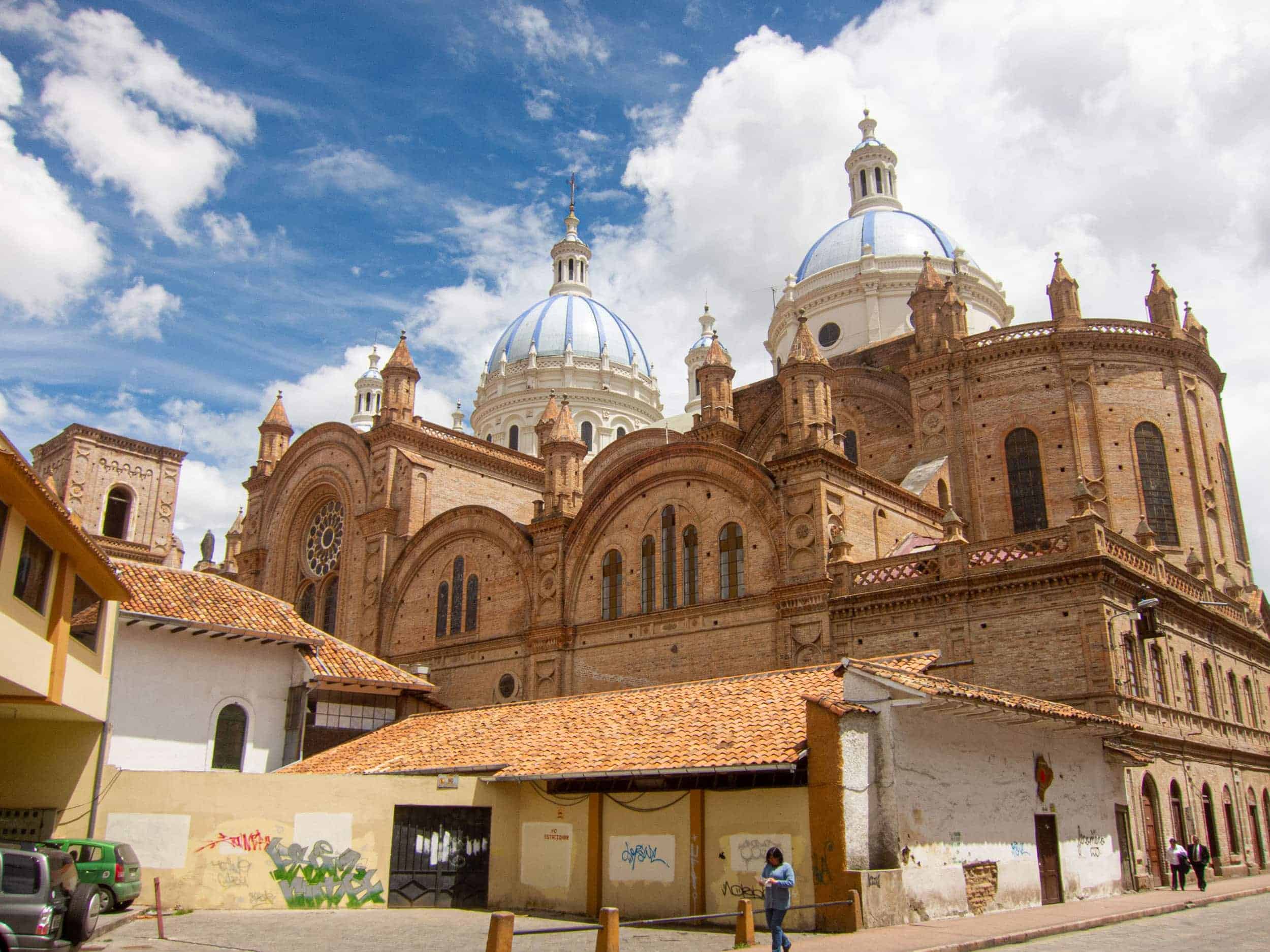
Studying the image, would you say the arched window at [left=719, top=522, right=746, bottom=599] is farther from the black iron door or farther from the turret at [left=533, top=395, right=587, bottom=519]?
the black iron door

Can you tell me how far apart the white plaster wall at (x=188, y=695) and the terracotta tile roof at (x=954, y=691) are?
46.7 feet

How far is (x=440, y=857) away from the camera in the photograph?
814 inches

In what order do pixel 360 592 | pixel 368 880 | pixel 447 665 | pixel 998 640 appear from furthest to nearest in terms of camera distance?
pixel 360 592
pixel 447 665
pixel 998 640
pixel 368 880

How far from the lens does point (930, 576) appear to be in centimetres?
2636

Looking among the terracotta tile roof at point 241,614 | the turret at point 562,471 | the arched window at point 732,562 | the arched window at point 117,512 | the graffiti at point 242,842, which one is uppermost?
the arched window at point 117,512

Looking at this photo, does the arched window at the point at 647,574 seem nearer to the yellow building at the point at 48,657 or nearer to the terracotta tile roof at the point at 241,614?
the terracotta tile roof at the point at 241,614

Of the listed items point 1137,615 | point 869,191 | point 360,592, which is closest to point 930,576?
point 1137,615

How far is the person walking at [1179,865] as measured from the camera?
23.3m

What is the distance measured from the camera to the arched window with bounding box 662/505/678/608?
31938 millimetres

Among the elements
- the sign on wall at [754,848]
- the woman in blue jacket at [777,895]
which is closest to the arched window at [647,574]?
the sign on wall at [754,848]

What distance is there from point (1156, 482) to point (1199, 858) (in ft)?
42.7

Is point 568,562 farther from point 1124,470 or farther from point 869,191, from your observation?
point 869,191

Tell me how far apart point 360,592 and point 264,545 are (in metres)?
8.80

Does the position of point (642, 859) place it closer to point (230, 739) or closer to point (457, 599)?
point (230, 739)
